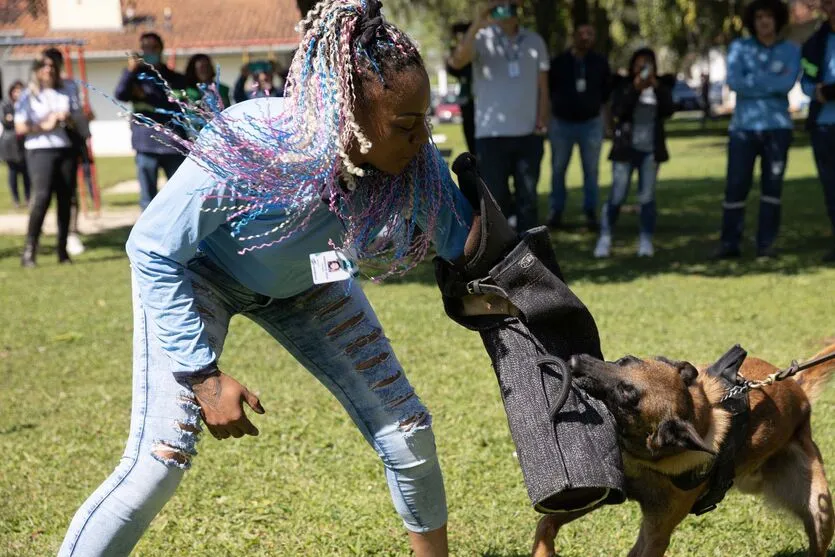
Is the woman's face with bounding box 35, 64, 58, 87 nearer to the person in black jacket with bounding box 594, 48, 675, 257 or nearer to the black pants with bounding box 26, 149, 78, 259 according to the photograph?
the black pants with bounding box 26, 149, 78, 259

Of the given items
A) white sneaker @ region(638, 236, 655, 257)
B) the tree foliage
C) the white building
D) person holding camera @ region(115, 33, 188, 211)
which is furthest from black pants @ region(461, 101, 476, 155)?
the white building

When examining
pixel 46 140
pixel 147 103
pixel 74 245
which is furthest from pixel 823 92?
pixel 74 245

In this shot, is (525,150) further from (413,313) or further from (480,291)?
(480,291)

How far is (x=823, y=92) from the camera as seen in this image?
9.12m

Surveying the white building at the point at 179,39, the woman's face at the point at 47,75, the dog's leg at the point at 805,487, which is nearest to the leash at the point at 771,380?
the dog's leg at the point at 805,487

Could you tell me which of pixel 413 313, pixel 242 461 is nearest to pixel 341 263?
pixel 242 461

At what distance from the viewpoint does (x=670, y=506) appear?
3.33 metres

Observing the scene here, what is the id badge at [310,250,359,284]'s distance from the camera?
2701mm

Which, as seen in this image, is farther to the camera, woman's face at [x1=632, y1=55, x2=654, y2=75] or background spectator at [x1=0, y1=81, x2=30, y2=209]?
background spectator at [x1=0, y1=81, x2=30, y2=209]

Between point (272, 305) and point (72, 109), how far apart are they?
8938mm

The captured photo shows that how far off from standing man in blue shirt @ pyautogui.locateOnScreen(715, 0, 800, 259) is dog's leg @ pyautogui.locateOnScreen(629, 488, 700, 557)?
6870 millimetres

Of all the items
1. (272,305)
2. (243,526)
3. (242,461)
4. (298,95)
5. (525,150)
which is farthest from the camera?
(525,150)

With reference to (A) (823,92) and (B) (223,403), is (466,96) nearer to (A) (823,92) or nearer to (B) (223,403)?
(A) (823,92)

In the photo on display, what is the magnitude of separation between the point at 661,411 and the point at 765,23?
714cm
